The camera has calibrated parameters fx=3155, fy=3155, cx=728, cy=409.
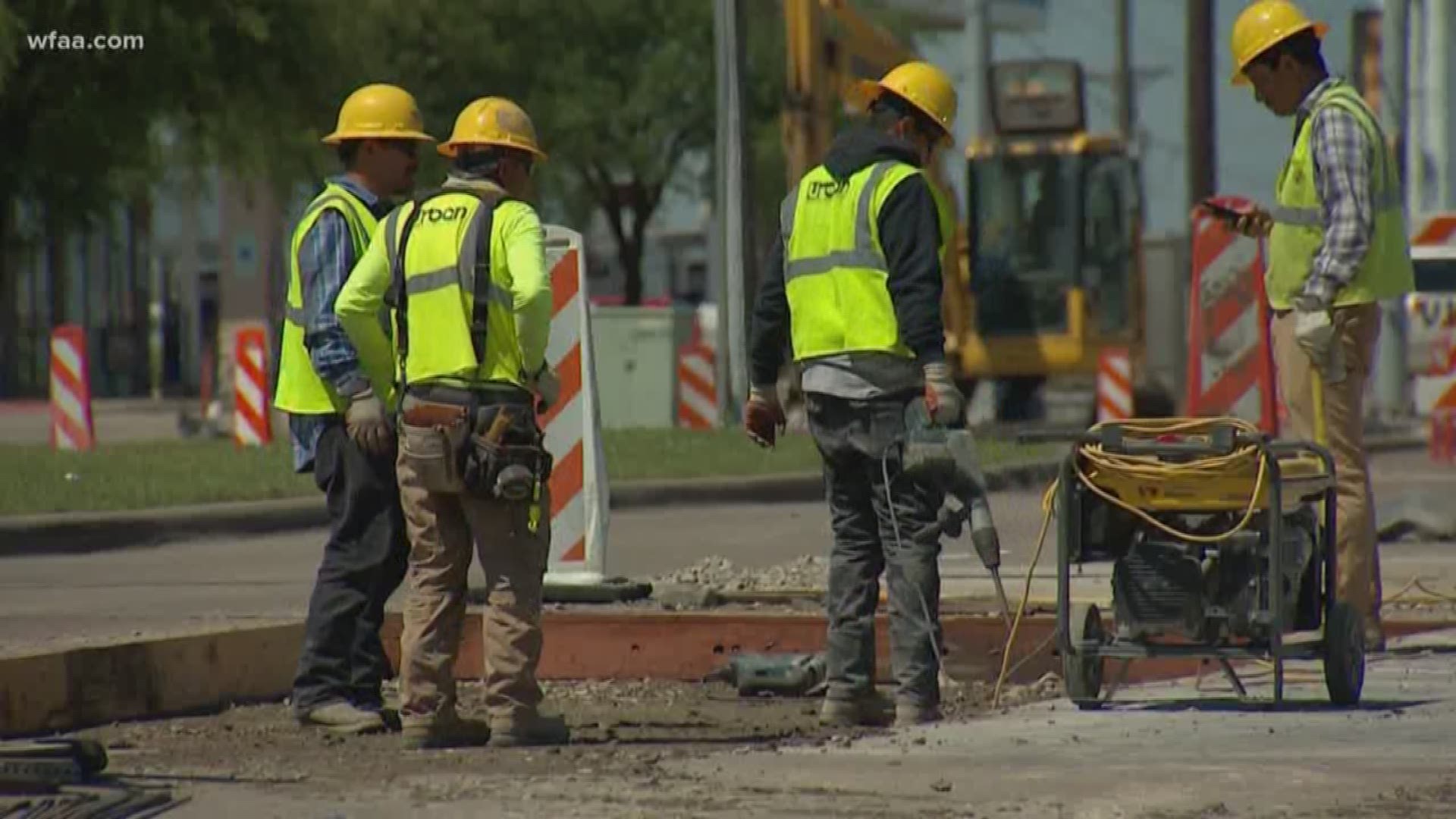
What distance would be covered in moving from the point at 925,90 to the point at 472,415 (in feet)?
5.53

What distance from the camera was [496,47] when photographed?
43469 millimetres

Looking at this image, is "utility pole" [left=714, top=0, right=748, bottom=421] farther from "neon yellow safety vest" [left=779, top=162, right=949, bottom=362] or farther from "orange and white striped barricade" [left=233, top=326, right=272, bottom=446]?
"neon yellow safety vest" [left=779, top=162, right=949, bottom=362]

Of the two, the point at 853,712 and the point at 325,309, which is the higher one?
the point at 325,309

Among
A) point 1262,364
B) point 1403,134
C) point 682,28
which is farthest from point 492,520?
point 682,28

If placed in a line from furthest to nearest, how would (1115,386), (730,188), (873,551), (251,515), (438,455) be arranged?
1. (1115,386)
2. (730,188)
3. (251,515)
4. (873,551)
5. (438,455)

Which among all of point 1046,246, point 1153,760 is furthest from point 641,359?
point 1153,760

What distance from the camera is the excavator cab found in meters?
34.4

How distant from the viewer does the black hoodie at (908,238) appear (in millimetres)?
8875

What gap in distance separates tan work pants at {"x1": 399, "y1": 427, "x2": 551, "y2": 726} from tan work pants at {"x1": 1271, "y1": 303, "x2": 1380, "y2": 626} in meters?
2.59

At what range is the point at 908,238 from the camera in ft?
29.4

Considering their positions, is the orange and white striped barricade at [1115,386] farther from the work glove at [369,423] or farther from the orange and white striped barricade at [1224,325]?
the work glove at [369,423]

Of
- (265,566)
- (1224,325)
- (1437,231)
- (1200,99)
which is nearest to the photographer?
(265,566)

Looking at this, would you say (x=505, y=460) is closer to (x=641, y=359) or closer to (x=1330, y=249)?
(x=1330, y=249)

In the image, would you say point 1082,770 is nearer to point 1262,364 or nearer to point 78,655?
point 78,655
